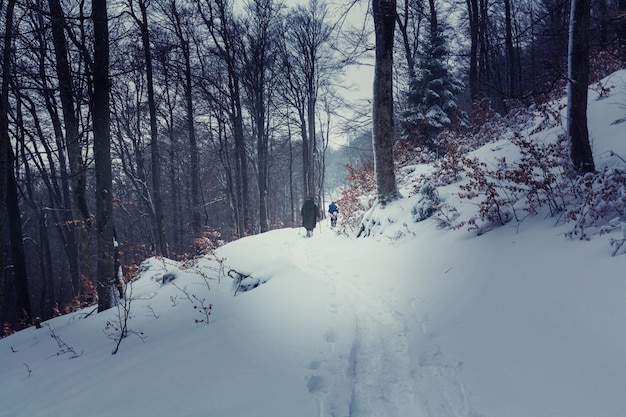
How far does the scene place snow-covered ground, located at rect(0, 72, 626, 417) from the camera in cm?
198

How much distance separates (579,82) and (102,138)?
8.08 m

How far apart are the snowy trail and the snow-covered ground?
13mm

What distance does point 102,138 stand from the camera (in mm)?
5980

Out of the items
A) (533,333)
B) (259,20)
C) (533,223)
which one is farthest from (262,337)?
(259,20)

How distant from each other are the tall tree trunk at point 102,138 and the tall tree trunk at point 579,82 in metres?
7.76

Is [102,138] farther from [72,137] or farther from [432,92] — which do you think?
[432,92]

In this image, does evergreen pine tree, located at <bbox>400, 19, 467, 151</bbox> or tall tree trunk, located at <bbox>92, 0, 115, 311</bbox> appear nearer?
tall tree trunk, located at <bbox>92, 0, 115, 311</bbox>

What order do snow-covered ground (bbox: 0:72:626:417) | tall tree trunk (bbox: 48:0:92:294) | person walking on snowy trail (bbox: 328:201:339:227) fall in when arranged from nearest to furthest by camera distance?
snow-covered ground (bbox: 0:72:626:417)
tall tree trunk (bbox: 48:0:92:294)
person walking on snowy trail (bbox: 328:201:339:227)

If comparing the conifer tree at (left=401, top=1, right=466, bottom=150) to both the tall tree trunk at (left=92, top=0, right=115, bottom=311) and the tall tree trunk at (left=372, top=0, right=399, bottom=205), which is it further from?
the tall tree trunk at (left=92, top=0, right=115, bottom=311)

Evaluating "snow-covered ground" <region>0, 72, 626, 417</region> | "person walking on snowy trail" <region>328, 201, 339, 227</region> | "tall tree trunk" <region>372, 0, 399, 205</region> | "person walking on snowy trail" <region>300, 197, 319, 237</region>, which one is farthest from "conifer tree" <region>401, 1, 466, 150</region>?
"snow-covered ground" <region>0, 72, 626, 417</region>

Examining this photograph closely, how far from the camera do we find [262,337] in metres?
3.13

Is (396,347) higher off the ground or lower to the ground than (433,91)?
lower

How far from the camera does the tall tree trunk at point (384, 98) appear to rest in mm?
7195

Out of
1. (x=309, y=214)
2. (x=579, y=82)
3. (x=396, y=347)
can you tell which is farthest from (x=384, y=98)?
(x=396, y=347)
